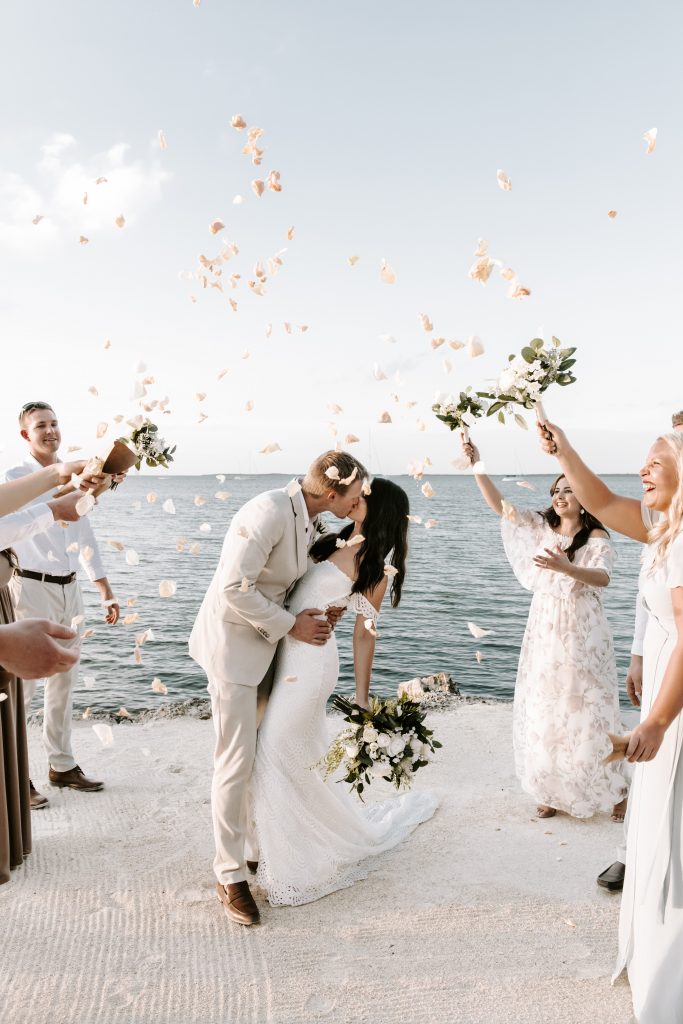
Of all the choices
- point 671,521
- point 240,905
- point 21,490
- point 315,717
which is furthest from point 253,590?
point 671,521

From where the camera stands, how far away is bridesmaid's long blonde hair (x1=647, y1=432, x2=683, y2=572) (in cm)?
309

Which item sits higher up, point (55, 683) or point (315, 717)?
point (315, 717)

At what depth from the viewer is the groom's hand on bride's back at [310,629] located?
423 centimetres

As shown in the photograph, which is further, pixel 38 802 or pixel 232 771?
pixel 38 802

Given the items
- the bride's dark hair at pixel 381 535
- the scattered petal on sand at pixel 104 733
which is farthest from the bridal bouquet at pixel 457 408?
the scattered petal on sand at pixel 104 733

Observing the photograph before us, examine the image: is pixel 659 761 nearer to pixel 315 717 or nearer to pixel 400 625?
pixel 315 717

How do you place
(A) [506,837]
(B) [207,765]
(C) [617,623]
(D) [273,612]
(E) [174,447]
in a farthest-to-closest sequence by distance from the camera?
1. (C) [617,623]
2. (B) [207,765]
3. (A) [506,837]
4. (E) [174,447]
5. (D) [273,612]

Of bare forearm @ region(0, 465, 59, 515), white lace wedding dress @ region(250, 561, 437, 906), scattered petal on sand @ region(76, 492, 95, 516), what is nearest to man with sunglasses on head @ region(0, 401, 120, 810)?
white lace wedding dress @ region(250, 561, 437, 906)

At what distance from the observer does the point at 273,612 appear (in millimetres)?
4090

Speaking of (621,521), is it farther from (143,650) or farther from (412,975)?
(143,650)

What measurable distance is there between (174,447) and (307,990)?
9.56 ft

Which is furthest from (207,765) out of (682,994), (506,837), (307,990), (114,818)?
(682,994)

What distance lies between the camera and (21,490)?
10.1 feet

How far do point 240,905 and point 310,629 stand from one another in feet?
4.94
